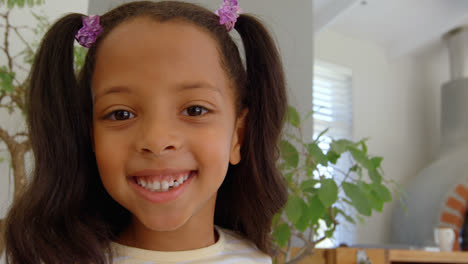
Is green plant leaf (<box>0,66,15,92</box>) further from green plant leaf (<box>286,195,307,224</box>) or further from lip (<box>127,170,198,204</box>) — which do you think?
green plant leaf (<box>286,195,307,224</box>)

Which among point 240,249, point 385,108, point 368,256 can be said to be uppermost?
point 385,108

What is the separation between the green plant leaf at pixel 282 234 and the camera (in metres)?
0.96

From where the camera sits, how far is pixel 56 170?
654mm

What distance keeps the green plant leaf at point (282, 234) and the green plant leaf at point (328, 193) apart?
12cm

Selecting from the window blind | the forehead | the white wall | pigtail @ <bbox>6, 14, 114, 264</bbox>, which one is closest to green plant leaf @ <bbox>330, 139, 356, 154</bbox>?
the forehead

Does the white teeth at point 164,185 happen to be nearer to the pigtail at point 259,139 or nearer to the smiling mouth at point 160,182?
the smiling mouth at point 160,182

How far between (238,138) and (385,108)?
12.7ft

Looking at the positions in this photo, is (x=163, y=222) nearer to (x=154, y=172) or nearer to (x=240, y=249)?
(x=154, y=172)

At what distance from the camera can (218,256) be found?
A: 70 centimetres

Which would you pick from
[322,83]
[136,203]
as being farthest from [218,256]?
[322,83]

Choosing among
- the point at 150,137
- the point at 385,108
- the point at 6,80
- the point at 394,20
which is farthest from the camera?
the point at 385,108

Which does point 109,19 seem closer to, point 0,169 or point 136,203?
point 136,203

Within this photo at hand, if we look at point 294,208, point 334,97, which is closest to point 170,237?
point 294,208

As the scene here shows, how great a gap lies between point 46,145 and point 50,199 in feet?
0.25
